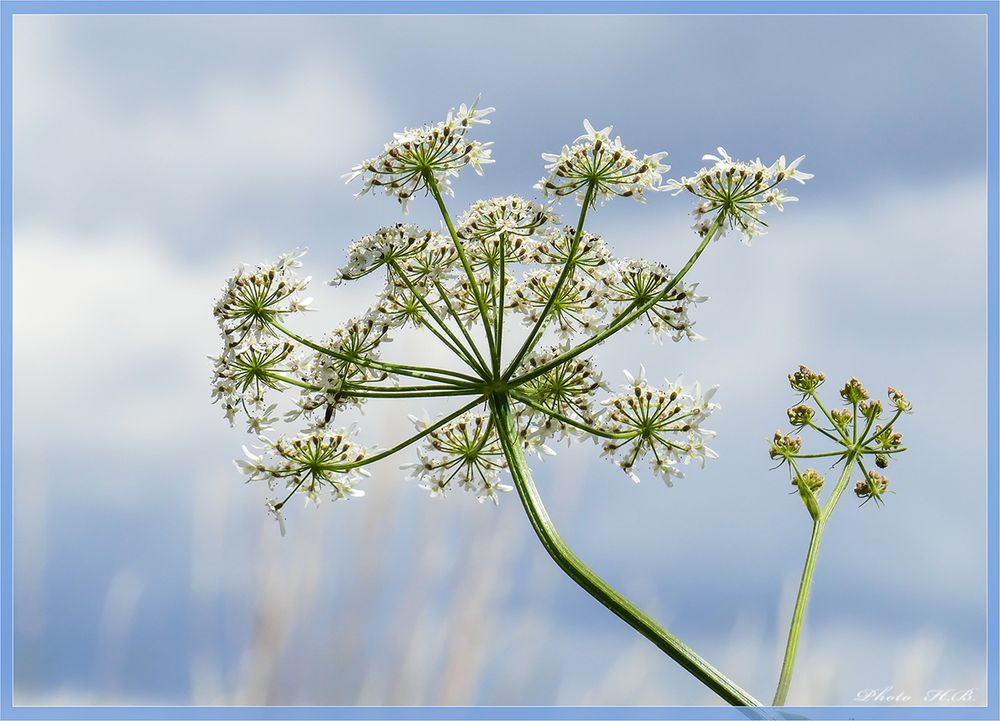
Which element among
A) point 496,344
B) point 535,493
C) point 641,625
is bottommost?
point 641,625

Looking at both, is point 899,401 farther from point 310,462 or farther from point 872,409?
point 310,462

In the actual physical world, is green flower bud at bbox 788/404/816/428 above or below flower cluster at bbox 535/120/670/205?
below

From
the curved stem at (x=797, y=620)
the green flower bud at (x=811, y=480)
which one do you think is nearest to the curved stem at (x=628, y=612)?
the curved stem at (x=797, y=620)

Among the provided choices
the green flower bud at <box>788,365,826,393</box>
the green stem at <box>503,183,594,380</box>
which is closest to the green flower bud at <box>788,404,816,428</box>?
the green flower bud at <box>788,365,826,393</box>

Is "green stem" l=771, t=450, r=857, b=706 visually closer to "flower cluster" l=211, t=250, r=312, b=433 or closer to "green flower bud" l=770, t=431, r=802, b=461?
"green flower bud" l=770, t=431, r=802, b=461

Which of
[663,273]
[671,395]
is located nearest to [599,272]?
[663,273]

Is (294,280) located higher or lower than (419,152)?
lower

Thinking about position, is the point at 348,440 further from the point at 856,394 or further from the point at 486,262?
the point at 856,394

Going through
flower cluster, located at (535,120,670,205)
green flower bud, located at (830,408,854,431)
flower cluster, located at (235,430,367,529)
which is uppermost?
flower cluster, located at (535,120,670,205)
